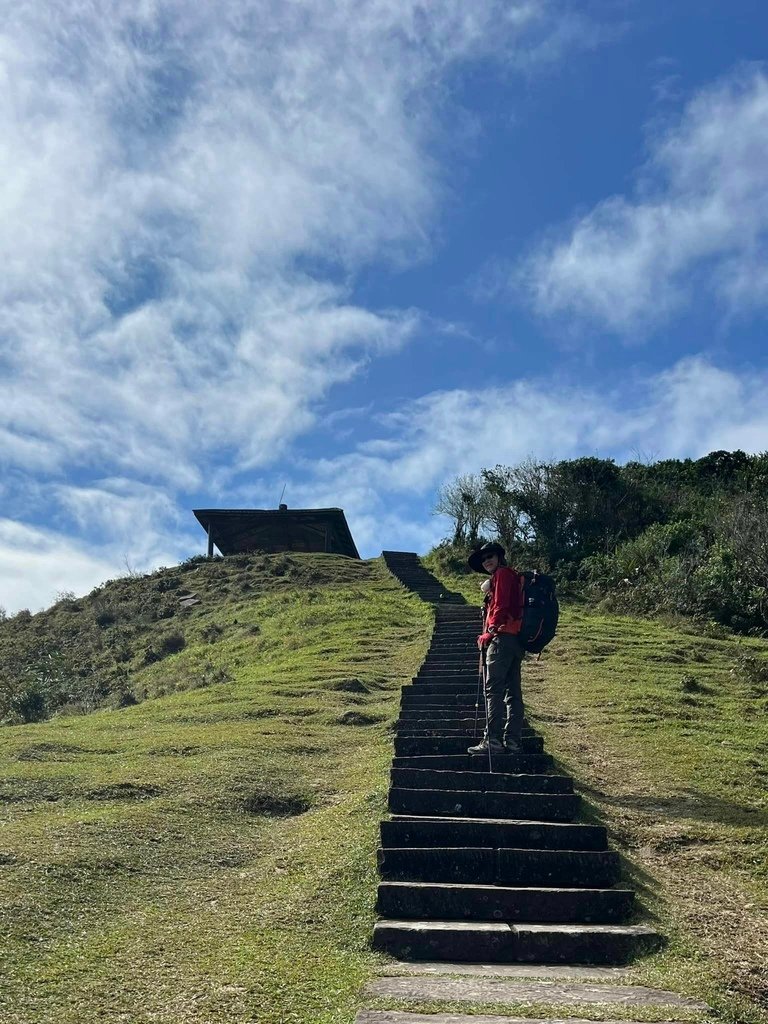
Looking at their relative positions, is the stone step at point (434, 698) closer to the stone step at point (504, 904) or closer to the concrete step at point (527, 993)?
the stone step at point (504, 904)

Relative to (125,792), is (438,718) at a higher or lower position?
higher

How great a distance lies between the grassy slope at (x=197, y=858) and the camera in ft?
14.0

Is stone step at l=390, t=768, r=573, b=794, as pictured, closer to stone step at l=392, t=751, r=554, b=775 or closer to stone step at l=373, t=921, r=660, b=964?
stone step at l=392, t=751, r=554, b=775

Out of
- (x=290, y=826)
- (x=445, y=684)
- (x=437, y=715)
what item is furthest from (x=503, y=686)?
(x=445, y=684)

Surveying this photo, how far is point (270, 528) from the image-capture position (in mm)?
39375

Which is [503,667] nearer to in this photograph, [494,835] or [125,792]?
[494,835]

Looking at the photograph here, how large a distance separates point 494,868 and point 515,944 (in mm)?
854

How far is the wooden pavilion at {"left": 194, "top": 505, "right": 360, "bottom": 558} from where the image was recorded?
39.0m

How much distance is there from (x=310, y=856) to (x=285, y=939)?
1.43 metres

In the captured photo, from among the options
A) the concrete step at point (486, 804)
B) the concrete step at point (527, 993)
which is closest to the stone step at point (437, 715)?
the concrete step at point (486, 804)

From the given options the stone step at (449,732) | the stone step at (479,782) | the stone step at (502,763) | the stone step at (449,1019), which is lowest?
the stone step at (449,1019)

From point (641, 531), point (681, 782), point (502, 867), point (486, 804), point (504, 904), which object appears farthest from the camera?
point (641, 531)

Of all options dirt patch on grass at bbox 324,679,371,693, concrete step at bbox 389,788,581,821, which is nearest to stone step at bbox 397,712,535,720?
concrete step at bbox 389,788,581,821

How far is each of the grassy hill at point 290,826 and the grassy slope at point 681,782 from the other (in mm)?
26
